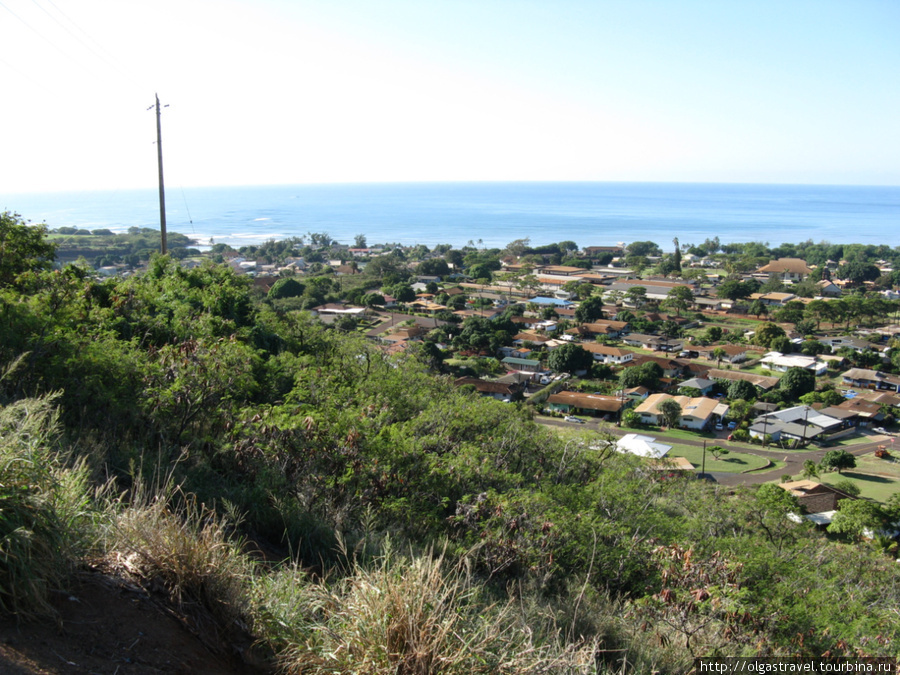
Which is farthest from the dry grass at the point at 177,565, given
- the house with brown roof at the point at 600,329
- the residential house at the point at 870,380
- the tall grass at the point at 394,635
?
the house with brown roof at the point at 600,329

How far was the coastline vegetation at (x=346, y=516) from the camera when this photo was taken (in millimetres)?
2016

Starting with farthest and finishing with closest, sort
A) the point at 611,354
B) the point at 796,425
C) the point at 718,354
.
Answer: the point at 718,354
the point at 611,354
the point at 796,425

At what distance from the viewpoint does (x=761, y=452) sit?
19297mm

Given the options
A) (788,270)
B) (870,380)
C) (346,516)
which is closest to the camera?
(346,516)

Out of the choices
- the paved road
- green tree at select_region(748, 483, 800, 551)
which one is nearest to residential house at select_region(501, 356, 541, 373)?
the paved road

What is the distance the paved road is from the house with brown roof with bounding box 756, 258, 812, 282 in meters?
39.0

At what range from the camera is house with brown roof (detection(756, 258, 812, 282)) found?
182 ft

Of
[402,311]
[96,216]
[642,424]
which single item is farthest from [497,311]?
[96,216]

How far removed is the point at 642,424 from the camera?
21688 mm

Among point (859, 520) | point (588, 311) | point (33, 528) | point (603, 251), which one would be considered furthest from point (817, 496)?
point (603, 251)

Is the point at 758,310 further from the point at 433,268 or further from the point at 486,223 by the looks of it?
the point at 486,223

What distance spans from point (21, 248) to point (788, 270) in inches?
2383

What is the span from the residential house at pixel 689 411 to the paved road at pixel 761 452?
95 centimetres

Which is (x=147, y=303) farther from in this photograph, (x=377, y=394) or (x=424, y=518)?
(x=424, y=518)
